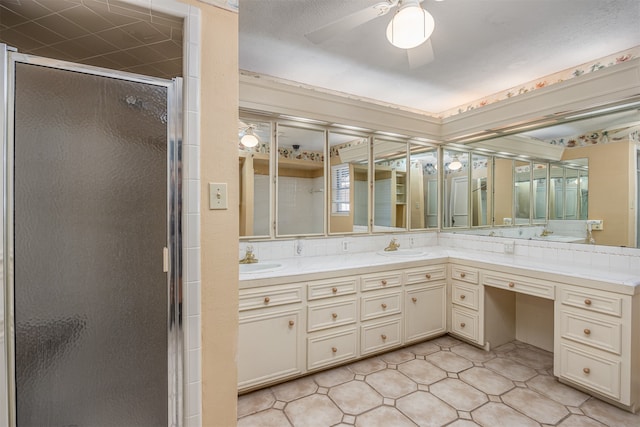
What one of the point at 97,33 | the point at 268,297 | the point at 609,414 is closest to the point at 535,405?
the point at 609,414

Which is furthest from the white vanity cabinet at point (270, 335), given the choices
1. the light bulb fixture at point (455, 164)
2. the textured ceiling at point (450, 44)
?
the light bulb fixture at point (455, 164)

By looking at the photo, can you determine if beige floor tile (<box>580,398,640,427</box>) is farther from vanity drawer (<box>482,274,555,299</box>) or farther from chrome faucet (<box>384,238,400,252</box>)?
chrome faucet (<box>384,238,400,252</box>)

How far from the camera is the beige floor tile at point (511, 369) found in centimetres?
212

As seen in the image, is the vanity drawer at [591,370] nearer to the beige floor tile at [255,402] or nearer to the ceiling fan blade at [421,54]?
the beige floor tile at [255,402]

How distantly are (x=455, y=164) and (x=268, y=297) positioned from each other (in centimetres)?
254

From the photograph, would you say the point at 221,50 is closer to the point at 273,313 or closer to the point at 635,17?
the point at 273,313

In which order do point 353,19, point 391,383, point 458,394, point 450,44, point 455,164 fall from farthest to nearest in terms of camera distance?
point 455,164, point 450,44, point 391,383, point 458,394, point 353,19

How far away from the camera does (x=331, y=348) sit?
2127 mm

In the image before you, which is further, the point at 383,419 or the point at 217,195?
the point at 383,419

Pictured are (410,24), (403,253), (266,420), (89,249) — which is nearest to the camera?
(89,249)

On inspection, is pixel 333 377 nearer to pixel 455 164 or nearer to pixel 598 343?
pixel 598 343

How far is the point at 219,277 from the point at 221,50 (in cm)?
93

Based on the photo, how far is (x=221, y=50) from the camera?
3.98ft

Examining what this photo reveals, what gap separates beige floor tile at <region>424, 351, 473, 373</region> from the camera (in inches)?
88.0
